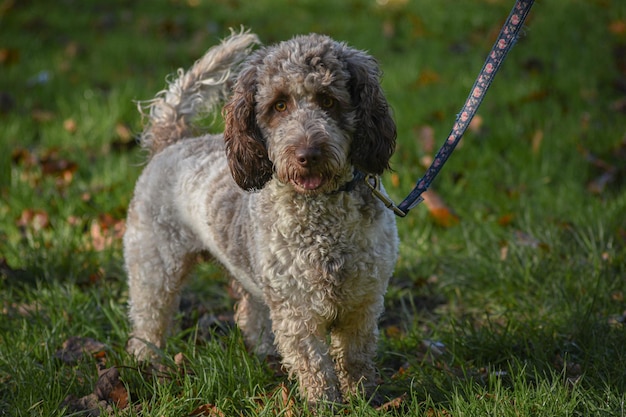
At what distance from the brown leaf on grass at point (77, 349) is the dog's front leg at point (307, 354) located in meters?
1.09

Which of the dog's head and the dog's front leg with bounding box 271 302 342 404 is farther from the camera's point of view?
the dog's front leg with bounding box 271 302 342 404

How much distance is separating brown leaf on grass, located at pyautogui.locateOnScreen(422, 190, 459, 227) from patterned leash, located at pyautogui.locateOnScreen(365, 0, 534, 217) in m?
1.61

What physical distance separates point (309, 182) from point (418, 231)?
2.11 metres

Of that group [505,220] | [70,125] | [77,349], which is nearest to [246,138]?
[77,349]

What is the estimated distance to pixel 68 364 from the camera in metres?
3.62

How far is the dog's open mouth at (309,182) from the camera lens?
2.88 metres

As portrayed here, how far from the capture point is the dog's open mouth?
114 inches

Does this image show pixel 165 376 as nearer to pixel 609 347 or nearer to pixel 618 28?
pixel 609 347

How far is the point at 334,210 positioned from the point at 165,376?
118cm

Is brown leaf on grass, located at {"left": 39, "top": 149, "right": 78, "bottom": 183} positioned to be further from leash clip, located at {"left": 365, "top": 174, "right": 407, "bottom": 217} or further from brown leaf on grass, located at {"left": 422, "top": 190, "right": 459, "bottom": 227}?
leash clip, located at {"left": 365, "top": 174, "right": 407, "bottom": 217}

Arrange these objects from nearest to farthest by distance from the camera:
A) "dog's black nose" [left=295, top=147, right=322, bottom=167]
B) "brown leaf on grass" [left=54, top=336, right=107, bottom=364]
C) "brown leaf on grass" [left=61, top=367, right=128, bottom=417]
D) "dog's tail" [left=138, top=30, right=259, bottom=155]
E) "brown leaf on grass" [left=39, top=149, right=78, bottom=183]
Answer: "dog's black nose" [left=295, top=147, right=322, bottom=167] → "brown leaf on grass" [left=61, top=367, right=128, bottom=417] → "brown leaf on grass" [left=54, top=336, right=107, bottom=364] → "dog's tail" [left=138, top=30, right=259, bottom=155] → "brown leaf on grass" [left=39, top=149, right=78, bottom=183]

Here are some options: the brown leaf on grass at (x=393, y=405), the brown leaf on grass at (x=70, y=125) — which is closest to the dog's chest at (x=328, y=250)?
the brown leaf on grass at (x=393, y=405)

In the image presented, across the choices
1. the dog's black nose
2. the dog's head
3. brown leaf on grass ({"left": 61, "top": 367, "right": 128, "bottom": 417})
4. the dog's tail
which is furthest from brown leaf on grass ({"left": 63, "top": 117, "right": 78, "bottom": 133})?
the dog's black nose

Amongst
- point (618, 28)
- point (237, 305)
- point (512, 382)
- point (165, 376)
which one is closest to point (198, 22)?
point (618, 28)
